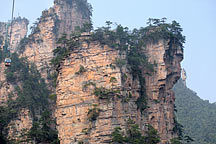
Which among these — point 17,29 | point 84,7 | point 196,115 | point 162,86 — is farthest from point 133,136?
point 17,29

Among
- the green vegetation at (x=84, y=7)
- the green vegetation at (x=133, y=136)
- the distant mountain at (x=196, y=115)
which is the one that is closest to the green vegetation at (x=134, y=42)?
the green vegetation at (x=133, y=136)

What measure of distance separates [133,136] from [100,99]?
4.60 metres

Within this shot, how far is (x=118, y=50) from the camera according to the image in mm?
35031

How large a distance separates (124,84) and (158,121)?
19.7 ft

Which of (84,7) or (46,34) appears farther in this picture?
(84,7)

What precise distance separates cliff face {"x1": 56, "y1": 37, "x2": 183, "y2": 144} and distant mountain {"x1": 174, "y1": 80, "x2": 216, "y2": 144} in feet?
51.8

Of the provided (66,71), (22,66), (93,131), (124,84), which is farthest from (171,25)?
(22,66)

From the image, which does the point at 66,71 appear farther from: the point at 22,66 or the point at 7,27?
the point at 7,27

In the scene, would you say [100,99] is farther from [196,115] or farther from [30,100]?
[196,115]

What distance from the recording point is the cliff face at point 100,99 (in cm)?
3192

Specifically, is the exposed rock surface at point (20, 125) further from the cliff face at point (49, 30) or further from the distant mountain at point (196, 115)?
the distant mountain at point (196, 115)

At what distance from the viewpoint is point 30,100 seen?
4150 cm

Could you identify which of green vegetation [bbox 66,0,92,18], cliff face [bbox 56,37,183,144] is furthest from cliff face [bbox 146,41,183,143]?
green vegetation [bbox 66,0,92,18]

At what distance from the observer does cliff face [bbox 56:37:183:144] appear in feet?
105
